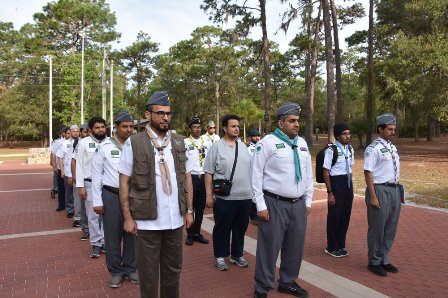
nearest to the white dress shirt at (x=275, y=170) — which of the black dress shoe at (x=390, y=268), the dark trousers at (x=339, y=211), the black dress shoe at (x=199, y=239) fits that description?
the dark trousers at (x=339, y=211)

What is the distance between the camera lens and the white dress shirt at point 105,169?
14.9 feet

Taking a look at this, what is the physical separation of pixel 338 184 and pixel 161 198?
329 cm

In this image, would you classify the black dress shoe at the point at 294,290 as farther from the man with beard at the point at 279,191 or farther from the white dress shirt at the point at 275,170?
the white dress shirt at the point at 275,170

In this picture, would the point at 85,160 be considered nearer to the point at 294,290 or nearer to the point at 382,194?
the point at 294,290

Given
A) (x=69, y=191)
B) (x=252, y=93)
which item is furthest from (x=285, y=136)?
(x=252, y=93)

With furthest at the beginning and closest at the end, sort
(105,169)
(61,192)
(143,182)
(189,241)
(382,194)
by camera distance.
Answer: (61,192), (189,241), (382,194), (105,169), (143,182)

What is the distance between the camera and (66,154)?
8320mm

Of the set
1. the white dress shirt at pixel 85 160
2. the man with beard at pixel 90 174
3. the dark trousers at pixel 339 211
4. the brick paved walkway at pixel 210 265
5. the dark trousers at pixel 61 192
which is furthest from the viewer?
the dark trousers at pixel 61 192

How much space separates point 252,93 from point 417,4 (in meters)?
30.3

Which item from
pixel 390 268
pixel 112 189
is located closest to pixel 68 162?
pixel 112 189

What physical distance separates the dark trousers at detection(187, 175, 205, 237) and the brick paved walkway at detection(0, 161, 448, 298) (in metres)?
0.26

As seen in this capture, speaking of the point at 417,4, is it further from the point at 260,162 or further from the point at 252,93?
the point at 252,93

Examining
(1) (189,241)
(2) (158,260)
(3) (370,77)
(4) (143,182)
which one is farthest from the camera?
(3) (370,77)

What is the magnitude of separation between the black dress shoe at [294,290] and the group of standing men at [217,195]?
0.04ft
